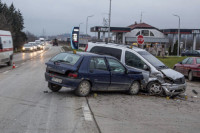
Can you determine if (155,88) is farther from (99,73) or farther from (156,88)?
(99,73)

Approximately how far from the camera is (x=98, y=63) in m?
10.1

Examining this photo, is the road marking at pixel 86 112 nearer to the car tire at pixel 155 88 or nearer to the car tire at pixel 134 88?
the car tire at pixel 134 88

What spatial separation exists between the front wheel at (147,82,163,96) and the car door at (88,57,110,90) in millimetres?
1952

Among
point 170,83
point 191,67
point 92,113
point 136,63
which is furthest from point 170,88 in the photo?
point 191,67

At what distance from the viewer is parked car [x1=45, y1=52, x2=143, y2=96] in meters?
9.44

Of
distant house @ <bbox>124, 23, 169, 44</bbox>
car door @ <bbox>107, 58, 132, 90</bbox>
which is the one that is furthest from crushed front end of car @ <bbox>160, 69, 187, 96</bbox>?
distant house @ <bbox>124, 23, 169, 44</bbox>

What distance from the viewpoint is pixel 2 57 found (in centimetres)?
2102

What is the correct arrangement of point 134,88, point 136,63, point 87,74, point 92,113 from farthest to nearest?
1. point 136,63
2. point 134,88
3. point 87,74
4. point 92,113

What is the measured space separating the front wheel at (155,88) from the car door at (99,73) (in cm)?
195

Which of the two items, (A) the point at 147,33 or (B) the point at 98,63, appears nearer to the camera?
(B) the point at 98,63

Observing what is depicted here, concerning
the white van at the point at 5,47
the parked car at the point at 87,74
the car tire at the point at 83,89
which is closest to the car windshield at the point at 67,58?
the parked car at the point at 87,74

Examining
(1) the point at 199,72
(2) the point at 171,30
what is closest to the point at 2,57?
(1) the point at 199,72

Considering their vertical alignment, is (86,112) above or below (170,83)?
below

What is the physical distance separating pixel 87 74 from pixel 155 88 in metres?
3.11
